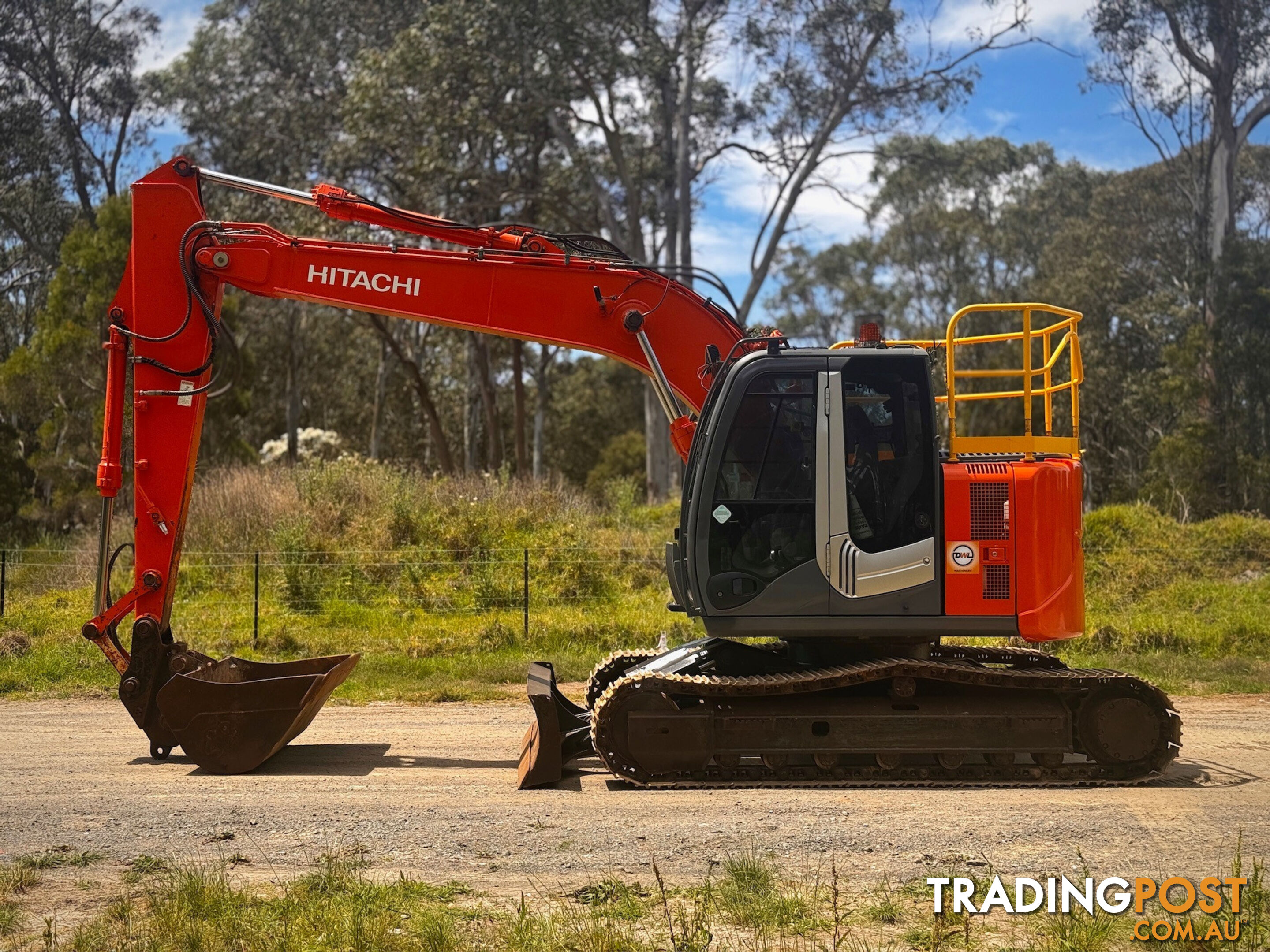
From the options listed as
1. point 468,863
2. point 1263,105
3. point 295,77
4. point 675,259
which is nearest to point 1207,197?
point 1263,105

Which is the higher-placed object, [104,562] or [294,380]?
[294,380]

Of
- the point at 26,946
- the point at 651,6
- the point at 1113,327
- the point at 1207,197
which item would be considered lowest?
the point at 26,946

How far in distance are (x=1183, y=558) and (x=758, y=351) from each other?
37.6 ft

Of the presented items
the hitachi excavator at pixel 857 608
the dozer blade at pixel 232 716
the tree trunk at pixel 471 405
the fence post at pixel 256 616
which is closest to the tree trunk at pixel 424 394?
the tree trunk at pixel 471 405

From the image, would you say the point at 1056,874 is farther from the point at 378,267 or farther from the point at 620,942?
the point at 378,267

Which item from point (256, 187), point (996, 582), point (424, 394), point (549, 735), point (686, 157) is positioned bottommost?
point (549, 735)

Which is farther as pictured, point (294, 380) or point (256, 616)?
point (294, 380)

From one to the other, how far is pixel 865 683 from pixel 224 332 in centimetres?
528

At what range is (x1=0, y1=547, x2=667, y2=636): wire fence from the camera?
1636cm

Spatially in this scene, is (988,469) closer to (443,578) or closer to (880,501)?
(880,501)

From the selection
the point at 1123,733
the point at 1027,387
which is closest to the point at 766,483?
the point at 1027,387

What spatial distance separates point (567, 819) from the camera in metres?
7.02

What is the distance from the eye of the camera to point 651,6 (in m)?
30.7

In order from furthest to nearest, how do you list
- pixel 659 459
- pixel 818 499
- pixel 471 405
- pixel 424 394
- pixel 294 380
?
1. pixel 471 405
2. pixel 294 380
3. pixel 424 394
4. pixel 659 459
5. pixel 818 499
